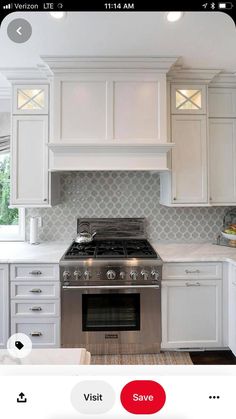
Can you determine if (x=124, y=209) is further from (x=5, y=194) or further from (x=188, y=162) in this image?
(x=5, y=194)

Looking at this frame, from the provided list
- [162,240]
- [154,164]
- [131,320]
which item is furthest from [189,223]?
[131,320]

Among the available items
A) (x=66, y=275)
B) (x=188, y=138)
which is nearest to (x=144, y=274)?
(x=66, y=275)

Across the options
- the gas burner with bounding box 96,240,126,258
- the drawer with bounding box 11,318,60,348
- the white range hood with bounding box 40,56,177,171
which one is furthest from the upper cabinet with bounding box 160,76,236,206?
the drawer with bounding box 11,318,60,348

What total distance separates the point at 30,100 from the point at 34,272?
92 cm

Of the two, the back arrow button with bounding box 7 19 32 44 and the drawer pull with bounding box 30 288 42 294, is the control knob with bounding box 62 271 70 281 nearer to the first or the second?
the drawer pull with bounding box 30 288 42 294

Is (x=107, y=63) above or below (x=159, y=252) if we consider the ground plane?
above

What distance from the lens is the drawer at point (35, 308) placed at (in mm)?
1406

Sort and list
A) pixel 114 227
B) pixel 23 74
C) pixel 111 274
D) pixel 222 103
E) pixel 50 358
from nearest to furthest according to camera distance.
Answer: pixel 50 358
pixel 111 274
pixel 23 74
pixel 222 103
pixel 114 227

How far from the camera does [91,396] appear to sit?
0.31m

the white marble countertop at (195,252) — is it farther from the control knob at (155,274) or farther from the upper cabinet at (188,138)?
the upper cabinet at (188,138)

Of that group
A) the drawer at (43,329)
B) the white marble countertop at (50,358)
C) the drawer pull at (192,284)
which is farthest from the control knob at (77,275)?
the white marble countertop at (50,358)

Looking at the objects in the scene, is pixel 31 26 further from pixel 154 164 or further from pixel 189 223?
pixel 189 223

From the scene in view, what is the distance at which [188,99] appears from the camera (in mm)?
1572

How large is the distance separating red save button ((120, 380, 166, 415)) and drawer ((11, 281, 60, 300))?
1.17 metres
